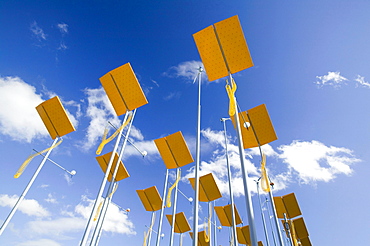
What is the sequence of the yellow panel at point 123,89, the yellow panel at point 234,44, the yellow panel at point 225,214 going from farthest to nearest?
the yellow panel at point 225,214 < the yellow panel at point 123,89 < the yellow panel at point 234,44

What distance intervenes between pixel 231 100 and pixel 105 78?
4496 millimetres

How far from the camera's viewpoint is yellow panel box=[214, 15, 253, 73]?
541 cm

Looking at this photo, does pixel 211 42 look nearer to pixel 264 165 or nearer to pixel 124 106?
pixel 124 106

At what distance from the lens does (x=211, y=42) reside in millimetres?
5656

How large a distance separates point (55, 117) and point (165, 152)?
4.87 meters

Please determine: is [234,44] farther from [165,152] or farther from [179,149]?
[165,152]

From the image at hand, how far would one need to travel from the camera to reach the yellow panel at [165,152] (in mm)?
9289

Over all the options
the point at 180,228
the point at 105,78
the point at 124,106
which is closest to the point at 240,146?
the point at 124,106

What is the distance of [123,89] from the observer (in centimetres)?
711

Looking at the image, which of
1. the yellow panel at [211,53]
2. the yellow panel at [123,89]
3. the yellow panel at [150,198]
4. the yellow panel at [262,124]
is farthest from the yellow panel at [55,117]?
the yellow panel at [262,124]

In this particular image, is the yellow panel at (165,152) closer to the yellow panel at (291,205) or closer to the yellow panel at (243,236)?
the yellow panel at (291,205)

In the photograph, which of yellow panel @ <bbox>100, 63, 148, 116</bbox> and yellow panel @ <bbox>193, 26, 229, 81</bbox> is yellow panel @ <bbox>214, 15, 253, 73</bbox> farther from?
yellow panel @ <bbox>100, 63, 148, 116</bbox>

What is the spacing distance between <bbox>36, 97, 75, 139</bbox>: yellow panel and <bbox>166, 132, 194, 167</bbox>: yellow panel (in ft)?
13.9

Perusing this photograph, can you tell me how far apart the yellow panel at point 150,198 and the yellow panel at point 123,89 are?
22.6 feet
